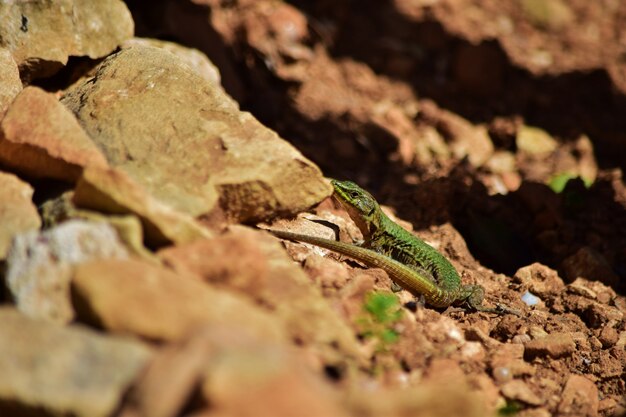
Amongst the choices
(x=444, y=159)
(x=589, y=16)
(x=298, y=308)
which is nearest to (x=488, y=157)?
(x=444, y=159)

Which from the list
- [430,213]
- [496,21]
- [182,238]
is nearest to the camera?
[182,238]

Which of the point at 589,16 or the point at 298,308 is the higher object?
the point at 589,16

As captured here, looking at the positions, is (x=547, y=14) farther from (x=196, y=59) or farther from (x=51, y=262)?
(x=51, y=262)

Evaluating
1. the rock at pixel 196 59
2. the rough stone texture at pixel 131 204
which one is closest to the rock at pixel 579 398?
the rough stone texture at pixel 131 204

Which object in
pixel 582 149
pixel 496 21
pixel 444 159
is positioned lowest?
pixel 444 159

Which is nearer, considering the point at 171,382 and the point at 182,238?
the point at 171,382

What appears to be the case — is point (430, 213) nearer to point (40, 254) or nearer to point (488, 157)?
point (488, 157)
